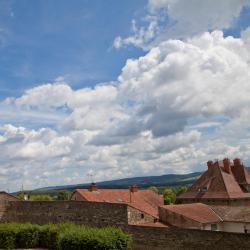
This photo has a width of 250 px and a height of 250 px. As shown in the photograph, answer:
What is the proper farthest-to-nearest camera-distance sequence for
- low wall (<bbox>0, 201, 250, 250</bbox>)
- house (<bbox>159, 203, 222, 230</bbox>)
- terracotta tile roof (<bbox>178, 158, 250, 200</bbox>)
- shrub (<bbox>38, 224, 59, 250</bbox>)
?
terracotta tile roof (<bbox>178, 158, 250, 200</bbox>) < house (<bbox>159, 203, 222, 230</bbox>) < shrub (<bbox>38, 224, 59, 250</bbox>) < low wall (<bbox>0, 201, 250, 250</bbox>)

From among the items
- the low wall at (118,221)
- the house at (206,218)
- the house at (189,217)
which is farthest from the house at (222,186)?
the low wall at (118,221)

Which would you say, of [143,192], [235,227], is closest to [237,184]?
[143,192]

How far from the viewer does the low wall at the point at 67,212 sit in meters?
29.1

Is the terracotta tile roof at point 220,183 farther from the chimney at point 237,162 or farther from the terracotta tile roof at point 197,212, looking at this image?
the terracotta tile roof at point 197,212

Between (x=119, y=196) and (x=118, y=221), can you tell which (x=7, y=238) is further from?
(x=119, y=196)

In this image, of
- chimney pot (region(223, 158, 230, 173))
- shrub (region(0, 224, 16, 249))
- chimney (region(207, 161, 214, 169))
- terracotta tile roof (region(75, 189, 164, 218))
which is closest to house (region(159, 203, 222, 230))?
terracotta tile roof (region(75, 189, 164, 218))

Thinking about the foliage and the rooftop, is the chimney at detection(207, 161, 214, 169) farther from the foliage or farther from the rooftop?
the foliage

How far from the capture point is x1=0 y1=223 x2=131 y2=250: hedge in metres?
26.3

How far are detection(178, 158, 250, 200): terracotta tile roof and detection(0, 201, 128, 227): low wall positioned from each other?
22137 millimetres

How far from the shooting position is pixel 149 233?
2697 centimetres

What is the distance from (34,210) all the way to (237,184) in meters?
27.5

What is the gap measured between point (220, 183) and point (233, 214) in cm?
1253

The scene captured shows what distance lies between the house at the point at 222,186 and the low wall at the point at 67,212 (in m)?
22.1

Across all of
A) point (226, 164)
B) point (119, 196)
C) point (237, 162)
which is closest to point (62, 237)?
point (119, 196)
